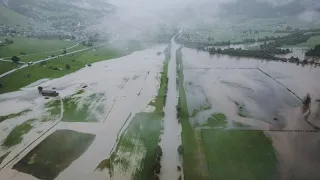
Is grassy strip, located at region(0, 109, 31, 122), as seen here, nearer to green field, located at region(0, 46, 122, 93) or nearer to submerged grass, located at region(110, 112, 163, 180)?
green field, located at region(0, 46, 122, 93)

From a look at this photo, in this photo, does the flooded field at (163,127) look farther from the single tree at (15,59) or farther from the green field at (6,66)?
the single tree at (15,59)

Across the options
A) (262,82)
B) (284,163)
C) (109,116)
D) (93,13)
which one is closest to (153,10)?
(93,13)

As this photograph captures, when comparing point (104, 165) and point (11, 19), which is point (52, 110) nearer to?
point (104, 165)

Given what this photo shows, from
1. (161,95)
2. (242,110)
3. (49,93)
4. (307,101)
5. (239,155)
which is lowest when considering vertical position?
(239,155)

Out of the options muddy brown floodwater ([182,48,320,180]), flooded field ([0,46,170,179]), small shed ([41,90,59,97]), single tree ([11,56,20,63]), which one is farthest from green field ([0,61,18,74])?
muddy brown floodwater ([182,48,320,180])

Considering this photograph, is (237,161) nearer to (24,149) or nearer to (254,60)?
(24,149)

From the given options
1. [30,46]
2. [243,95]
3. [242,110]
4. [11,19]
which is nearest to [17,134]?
[242,110]

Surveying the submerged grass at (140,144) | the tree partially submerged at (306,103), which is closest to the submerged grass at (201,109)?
the submerged grass at (140,144)
